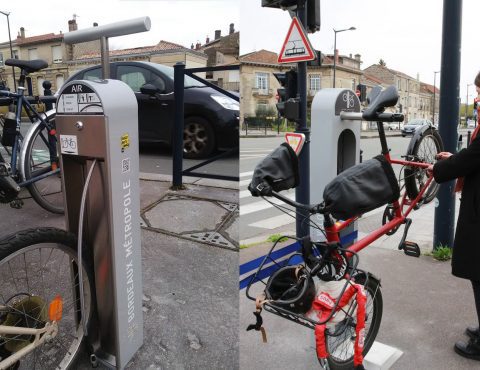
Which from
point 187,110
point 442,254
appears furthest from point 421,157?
point 187,110

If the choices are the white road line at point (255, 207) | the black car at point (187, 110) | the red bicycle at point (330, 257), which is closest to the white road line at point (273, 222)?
the white road line at point (255, 207)

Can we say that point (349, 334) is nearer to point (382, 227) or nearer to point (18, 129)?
point (382, 227)

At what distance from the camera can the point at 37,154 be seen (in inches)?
158

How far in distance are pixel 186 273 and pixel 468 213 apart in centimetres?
183

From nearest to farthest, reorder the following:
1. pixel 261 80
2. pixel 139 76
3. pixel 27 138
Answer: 1. pixel 27 138
2. pixel 139 76
3. pixel 261 80

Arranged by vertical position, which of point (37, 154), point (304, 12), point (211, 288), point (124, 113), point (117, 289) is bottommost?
point (211, 288)

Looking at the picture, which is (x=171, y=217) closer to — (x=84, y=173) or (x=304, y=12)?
(x=84, y=173)

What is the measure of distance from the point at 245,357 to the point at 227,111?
13.6ft

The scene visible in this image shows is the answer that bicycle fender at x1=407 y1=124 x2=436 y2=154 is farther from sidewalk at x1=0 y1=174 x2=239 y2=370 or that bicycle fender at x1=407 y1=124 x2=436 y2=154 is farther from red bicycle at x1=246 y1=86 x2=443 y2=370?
sidewalk at x1=0 y1=174 x2=239 y2=370

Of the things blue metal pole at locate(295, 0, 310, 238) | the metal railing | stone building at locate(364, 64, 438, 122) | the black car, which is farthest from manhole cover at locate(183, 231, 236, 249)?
stone building at locate(364, 64, 438, 122)

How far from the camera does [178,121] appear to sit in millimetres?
5043

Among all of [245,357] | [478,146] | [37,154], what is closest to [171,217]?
[37,154]

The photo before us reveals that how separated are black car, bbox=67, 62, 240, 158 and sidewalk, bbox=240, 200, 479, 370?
2.87 metres

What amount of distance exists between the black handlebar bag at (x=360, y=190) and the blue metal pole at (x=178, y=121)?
10.9ft
